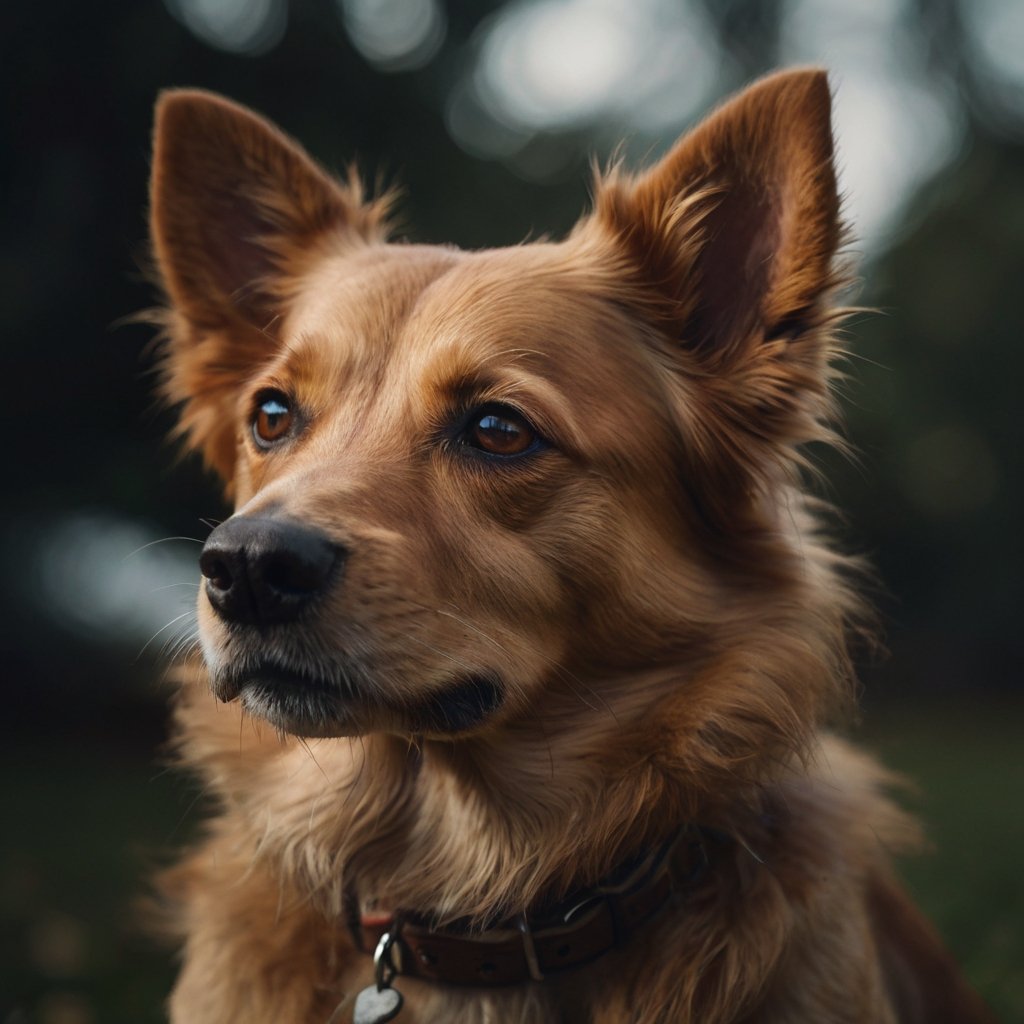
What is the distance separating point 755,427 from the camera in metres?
3.26

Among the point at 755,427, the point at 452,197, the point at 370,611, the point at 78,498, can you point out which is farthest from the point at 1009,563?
the point at 370,611

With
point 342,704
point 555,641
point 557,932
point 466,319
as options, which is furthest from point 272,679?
point 466,319

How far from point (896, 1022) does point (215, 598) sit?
247 centimetres

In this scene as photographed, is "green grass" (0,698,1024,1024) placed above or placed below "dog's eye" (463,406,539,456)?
below

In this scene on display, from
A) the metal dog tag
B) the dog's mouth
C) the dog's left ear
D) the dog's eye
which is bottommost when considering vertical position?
the metal dog tag

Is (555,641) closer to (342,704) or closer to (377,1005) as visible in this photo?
(342,704)

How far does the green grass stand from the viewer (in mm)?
4891

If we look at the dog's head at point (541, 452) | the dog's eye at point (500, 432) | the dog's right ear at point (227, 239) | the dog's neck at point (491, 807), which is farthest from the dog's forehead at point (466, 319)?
the dog's neck at point (491, 807)

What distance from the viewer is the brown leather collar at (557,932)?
282 cm

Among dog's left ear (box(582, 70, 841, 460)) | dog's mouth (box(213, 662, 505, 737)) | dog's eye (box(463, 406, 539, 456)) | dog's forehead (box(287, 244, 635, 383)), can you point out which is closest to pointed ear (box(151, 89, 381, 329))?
dog's forehead (box(287, 244, 635, 383))

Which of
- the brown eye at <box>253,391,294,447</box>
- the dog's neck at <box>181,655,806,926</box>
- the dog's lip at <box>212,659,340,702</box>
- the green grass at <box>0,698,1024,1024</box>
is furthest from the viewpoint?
the green grass at <box>0,698,1024,1024</box>

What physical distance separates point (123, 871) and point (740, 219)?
549cm

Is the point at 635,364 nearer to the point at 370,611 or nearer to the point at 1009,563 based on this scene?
the point at 370,611

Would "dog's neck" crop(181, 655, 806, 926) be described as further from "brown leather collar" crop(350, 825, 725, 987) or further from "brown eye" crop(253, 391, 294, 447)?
"brown eye" crop(253, 391, 294, 447)
